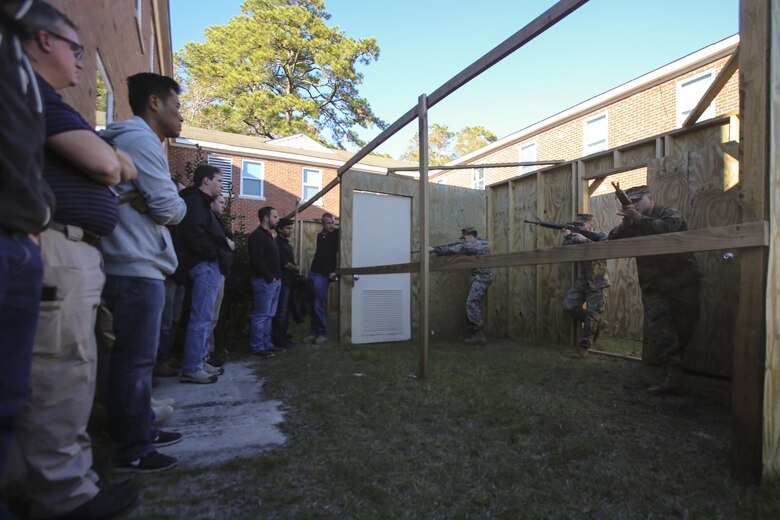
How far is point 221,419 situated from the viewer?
2.96 meters

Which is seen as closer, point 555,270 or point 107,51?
point 107,51

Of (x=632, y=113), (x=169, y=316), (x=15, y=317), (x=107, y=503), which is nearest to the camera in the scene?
(x=15, y=317)

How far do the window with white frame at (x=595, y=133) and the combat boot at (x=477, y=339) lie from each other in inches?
420

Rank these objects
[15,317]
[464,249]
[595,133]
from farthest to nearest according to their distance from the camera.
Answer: [595,133] < [464,249] < [15,317]

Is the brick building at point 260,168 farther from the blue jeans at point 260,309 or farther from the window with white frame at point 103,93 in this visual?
the blue jeans at point 260,309

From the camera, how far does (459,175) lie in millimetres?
23266

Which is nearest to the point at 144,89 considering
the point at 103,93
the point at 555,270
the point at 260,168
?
the point at 103,93

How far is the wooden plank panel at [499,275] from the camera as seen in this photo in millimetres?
7500

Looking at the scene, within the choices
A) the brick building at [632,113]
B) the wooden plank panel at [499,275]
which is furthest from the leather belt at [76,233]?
the brick building at [632,113]

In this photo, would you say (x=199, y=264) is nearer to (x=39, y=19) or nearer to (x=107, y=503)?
(x=107, y=503)

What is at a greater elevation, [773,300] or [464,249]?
[464,249]

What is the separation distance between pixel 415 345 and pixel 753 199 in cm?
478

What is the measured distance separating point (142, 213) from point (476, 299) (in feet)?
18.3

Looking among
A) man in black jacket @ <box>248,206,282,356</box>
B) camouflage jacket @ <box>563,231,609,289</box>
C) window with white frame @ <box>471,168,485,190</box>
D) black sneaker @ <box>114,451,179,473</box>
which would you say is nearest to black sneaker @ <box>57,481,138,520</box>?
black sneaker @ <box>114,451,179,473</box>
